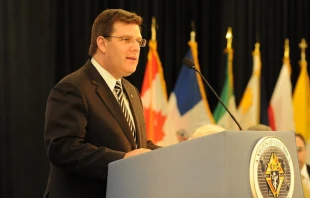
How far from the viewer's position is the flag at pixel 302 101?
626cm

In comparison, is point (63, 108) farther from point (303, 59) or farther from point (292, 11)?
point (292, 11)

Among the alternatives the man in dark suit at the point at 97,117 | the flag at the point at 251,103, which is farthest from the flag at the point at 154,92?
the man in dark suit at the point at 97,117

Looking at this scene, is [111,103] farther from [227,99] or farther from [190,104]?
[227,99]

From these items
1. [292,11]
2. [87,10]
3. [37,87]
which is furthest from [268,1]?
[37,87]

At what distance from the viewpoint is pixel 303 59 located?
6375 millimetres

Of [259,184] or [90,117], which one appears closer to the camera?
[259,184]

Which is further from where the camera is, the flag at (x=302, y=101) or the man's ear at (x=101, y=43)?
the flag at (x=302, y=101)

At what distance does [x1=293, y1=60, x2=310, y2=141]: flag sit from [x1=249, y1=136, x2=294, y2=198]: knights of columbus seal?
4326 millimetres

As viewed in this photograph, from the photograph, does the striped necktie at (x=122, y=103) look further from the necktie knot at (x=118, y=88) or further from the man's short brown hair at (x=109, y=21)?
the man's short brown hair at (x=109, y=21)

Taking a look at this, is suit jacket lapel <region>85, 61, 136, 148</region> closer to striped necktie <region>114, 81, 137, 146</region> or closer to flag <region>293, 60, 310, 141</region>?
striped necktie <region>114, 81, 137, 146</region>

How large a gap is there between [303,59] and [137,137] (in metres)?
4.06

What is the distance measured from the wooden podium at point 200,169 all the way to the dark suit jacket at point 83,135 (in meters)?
0.23

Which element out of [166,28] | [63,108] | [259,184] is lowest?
[259,184]

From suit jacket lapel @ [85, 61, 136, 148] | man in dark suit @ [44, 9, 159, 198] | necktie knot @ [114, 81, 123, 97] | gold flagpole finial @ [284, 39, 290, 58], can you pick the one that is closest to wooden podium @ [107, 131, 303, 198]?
man in dark suit @ [44, 9, 159, 198]
